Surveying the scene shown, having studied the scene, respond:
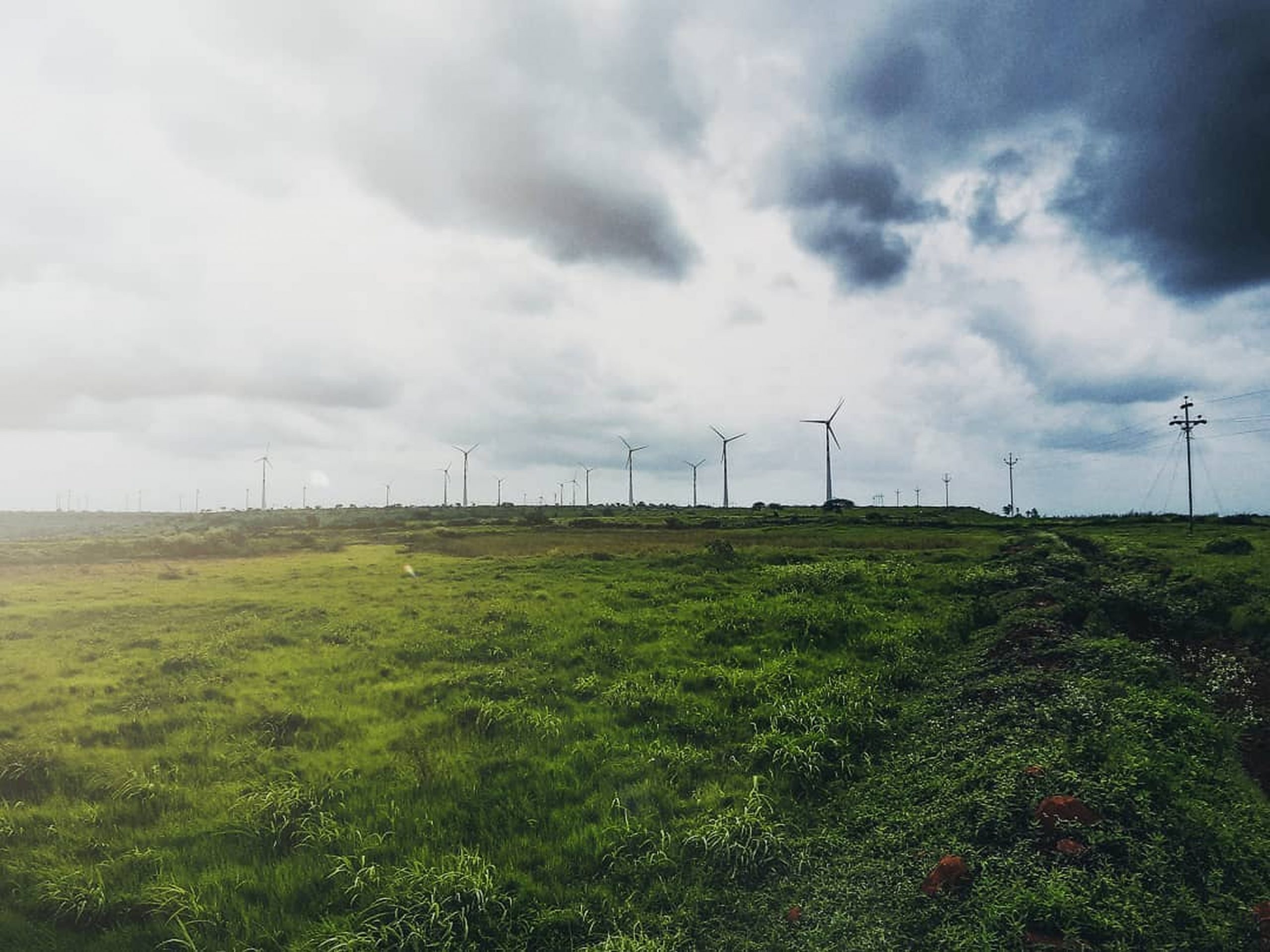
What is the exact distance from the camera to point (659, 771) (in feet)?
38.1

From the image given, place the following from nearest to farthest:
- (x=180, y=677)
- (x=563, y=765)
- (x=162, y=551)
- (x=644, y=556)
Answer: (x=563, y=765)
(x=180, y=677)
(x=644, y=556)
(x=162, y=551)

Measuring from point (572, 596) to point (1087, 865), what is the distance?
65.9ft

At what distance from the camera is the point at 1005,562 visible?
96.5 feet

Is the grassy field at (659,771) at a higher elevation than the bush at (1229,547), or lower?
lower

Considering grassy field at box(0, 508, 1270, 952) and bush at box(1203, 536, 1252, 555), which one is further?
bush at box(1203, 536, 1252, 555)

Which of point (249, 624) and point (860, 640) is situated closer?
point (860, 640)

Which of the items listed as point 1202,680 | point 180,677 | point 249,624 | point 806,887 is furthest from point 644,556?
point 806,887

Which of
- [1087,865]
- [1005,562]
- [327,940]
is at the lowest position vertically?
[327,940]

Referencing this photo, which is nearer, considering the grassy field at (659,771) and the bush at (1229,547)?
the grassy field at (659,771)

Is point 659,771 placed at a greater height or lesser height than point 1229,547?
lesser

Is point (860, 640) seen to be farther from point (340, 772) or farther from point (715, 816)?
point (340, 772)

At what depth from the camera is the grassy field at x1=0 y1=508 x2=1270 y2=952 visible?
816 centimetres

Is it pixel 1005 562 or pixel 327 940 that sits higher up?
pixel 1005 562

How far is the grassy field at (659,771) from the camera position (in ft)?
26.8
